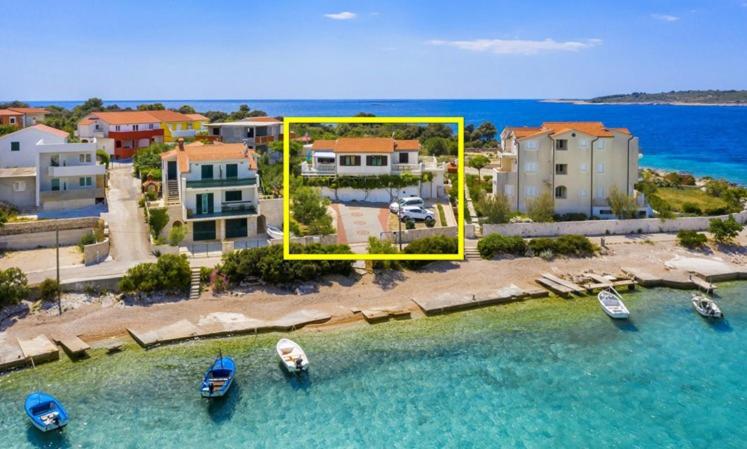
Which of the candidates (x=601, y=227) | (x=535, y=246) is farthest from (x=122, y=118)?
(x=601, y=227)

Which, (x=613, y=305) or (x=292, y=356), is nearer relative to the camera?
(x=292, y=356)

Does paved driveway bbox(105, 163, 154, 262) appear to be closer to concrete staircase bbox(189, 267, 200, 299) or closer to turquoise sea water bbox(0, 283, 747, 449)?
concrete staircase bbox(189, 267, 200, 299)

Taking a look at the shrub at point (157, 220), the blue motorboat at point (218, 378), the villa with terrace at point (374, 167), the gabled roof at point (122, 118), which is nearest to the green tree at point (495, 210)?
the villa with terrace at point (374, 167)

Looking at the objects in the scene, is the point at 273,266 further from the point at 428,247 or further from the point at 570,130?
the point at 570,130

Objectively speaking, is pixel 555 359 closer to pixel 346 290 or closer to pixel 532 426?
pixel 532 426

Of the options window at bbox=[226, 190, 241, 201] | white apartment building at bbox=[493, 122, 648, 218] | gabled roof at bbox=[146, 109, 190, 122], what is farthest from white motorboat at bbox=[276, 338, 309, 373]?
gabled roof at bbox=[146, 109, 190, 122]

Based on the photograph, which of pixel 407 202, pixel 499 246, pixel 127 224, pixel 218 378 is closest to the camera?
pixel 218 378

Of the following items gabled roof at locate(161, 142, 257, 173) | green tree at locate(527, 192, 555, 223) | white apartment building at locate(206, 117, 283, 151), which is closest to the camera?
gabled roof at locate(161, 142, 257, 173)
